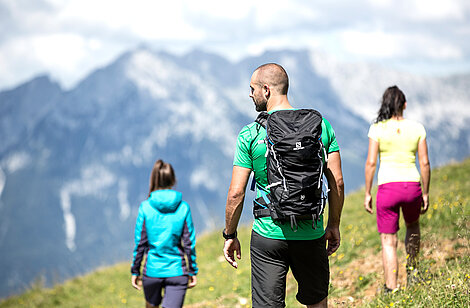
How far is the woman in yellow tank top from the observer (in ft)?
17.1

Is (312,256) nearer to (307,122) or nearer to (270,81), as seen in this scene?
(307,122)

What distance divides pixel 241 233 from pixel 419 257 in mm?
9043

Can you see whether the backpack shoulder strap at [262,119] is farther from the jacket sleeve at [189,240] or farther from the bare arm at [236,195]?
the jacket sleeve at [189,240]

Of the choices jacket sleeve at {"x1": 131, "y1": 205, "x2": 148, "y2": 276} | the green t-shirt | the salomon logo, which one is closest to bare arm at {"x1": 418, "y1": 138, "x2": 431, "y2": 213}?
the green t-shirt

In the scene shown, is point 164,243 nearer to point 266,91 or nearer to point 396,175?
point 266,91

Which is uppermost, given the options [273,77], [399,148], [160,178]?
[273,77]

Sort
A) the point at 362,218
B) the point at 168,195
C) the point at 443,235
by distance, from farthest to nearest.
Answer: the point at 362,218
the point at 443,235
the point at 168,195

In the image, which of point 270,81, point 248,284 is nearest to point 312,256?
point 270,81

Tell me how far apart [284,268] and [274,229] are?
0.32 metres

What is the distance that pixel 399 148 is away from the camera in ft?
17.4

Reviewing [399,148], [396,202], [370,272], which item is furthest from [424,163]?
[370,272]

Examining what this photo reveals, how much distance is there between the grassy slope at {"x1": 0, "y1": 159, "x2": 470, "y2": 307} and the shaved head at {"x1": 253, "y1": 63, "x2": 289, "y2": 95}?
83.4 inches

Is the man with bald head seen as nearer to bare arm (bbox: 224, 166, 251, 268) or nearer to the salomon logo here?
bare arm (bbox: 224, 166, 251, 268)

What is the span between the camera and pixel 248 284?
846 centimetres
